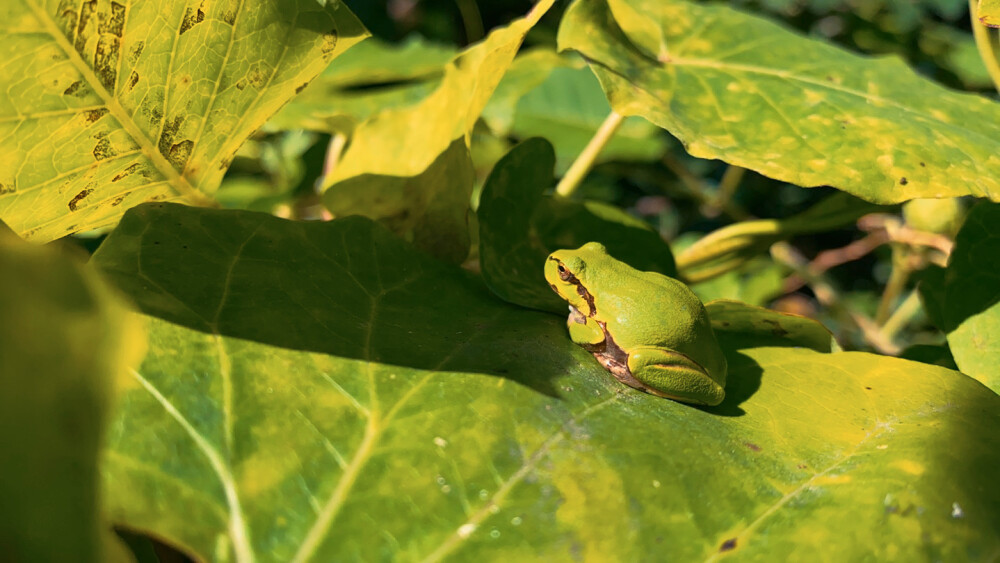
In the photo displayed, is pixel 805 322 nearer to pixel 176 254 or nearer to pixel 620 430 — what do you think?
pixel 620 430

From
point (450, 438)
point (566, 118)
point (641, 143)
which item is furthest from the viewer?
point (566, 118)

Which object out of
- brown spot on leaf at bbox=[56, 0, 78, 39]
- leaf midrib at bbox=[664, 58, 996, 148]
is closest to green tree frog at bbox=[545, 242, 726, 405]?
leaf midrib at bbox=[664, 58, 996, 148]

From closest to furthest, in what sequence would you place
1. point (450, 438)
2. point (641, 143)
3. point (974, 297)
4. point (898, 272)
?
point (450, 438)
point (974, 297)
point (898, 272)
point (641, 143)

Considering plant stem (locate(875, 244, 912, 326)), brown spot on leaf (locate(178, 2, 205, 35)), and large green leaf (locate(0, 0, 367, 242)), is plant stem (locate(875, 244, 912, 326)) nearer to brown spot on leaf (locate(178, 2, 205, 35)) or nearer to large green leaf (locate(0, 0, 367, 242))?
large green leaf (locate(0, 0, 367, 242))

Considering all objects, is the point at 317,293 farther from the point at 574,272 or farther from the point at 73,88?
the point at 574,272

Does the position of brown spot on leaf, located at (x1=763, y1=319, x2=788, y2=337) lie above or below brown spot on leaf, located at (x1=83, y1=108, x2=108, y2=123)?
below

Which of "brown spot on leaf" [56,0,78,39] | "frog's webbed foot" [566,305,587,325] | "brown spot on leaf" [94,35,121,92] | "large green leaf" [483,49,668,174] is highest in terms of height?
"brown spot on leaf" [56,0,78,39]

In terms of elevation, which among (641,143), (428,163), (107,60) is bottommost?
(641,143)

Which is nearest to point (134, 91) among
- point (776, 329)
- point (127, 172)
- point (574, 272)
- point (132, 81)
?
point (132, 81)
